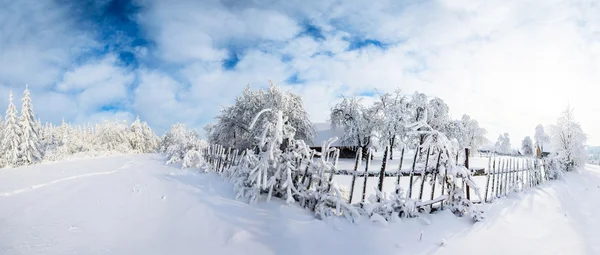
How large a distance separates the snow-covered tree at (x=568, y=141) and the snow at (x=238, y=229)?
66.6 feet

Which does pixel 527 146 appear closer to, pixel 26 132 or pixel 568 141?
pixel 568 141

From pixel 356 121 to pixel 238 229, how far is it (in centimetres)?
3134

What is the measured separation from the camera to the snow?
5359 mm

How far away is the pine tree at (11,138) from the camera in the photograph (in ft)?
118

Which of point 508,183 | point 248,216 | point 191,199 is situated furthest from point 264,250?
A: point 508,183

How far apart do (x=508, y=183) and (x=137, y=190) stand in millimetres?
12818

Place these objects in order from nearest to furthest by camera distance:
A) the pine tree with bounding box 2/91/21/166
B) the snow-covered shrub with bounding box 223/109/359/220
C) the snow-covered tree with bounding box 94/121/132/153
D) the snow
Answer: the snow → the snow-covered shrub with bounding box 223/109/359/220 → the pine tree with bounding box 2/91/21/166 → the snow-covered tree with bounding box 94/121/132/153

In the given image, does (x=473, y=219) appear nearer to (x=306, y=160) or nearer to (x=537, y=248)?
(x=537, y=248)

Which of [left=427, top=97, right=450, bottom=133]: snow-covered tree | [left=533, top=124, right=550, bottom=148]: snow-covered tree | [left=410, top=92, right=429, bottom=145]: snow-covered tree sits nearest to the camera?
[left=410, top=92, right=429, bottom=145]: snow-covered tree

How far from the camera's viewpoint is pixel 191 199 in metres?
7.67

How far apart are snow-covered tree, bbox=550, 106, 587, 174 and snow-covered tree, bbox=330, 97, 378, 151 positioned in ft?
54.6

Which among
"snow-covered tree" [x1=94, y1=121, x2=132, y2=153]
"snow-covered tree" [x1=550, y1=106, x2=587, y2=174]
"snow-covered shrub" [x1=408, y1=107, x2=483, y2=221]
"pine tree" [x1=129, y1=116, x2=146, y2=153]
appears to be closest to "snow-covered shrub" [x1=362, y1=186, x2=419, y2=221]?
"snow-covered shrub" [x1=408, y1=107, x2=483, y2=221]

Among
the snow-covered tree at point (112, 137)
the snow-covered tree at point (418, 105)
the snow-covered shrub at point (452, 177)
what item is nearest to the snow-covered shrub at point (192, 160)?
the snow-covered shrub at point (452, 177)

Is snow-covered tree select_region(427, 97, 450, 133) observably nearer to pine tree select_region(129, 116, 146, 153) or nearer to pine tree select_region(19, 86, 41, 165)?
pine tree select_region(19, 86, 41, 165)
